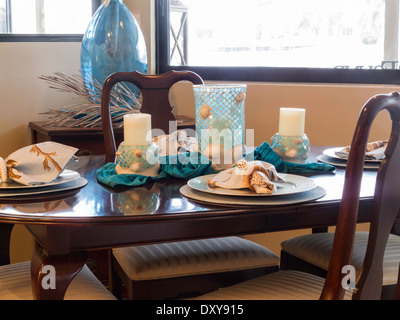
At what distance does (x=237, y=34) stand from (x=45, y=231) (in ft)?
6.67

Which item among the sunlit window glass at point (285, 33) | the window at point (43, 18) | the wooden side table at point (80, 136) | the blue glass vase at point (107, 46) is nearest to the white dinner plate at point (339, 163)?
the sunlit window glass at point (285, 33)

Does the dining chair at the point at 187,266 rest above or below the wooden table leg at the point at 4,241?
below

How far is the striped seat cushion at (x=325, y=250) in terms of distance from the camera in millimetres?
1639

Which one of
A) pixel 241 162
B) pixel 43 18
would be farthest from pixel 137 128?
pixel 43 18

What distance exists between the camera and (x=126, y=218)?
111 centimetres

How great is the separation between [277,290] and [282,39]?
1.67 m

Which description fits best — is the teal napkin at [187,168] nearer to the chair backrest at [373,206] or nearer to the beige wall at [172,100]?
the chair backrest at [373,206]

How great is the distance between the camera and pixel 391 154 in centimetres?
113

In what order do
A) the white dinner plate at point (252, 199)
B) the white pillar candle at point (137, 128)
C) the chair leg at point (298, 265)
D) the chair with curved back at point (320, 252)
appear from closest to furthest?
1. the white dinner plate at point (252, 199)
2. the white pillar candle at point (137, 128)
3. the chair with curved back at point (320, 252)
4. the chair leg at point (298, 265)

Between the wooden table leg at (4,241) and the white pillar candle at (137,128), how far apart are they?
0.52 meters

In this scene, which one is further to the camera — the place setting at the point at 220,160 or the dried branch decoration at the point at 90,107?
the dried branch decoration at the point at 90,107

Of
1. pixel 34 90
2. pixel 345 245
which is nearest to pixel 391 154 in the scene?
pixel 345 245

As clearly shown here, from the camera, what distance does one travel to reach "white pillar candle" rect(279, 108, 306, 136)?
5.12ft
